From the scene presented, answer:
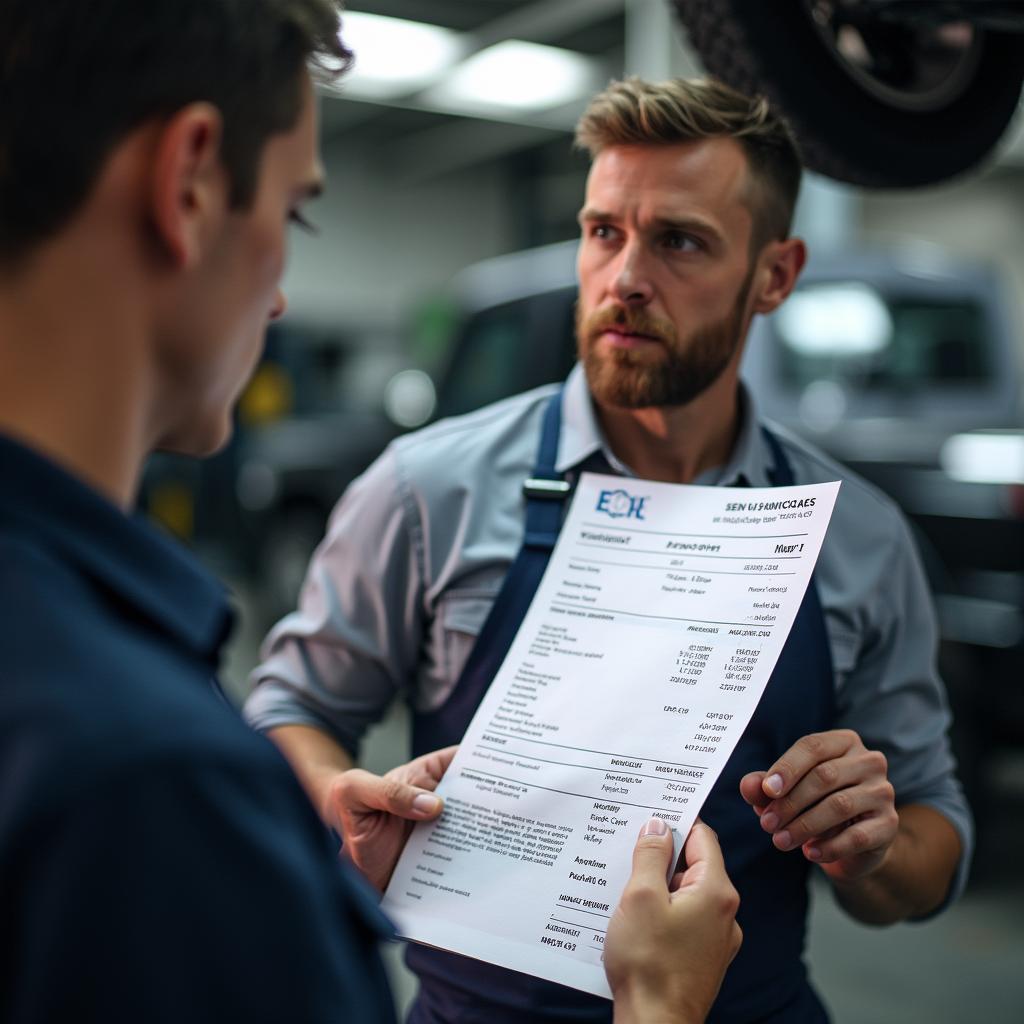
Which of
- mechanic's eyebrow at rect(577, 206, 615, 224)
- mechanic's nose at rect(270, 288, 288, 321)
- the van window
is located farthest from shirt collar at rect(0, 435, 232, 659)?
the van window

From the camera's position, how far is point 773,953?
1.21m

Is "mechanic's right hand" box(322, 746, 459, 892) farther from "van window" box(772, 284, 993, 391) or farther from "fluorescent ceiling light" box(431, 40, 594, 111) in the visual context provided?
"fluorescent ceiling light" box(431, 40, 594, 111)

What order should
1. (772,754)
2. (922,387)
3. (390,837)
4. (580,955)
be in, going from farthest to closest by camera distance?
(922,387) → (772,754) → (390,837) → (580,955)

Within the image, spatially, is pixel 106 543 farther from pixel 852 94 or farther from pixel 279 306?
pixel 852 94

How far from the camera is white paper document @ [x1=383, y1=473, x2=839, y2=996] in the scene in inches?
37.8

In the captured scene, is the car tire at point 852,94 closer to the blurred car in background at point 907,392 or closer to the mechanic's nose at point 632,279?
the mechanic's nose at point 632,279

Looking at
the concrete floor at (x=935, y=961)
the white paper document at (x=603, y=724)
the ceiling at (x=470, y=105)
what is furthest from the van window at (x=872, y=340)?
the ceiling at (x=470, y=105)

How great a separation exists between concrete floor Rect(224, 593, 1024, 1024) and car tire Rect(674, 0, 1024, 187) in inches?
74.7

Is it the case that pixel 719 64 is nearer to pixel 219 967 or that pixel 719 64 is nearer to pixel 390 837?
pixel 390 837

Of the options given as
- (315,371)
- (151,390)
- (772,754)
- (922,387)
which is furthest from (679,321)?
(315,371)

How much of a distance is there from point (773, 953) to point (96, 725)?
3.03 feet

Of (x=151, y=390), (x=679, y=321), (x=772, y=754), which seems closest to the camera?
(x=151, y=390)

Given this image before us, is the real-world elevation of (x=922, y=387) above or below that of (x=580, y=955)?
above

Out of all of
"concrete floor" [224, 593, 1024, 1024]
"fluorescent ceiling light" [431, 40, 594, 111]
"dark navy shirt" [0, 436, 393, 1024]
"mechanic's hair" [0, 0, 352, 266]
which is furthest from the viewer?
"fluorescent ceiling light" [431, 40, 594, 111]
